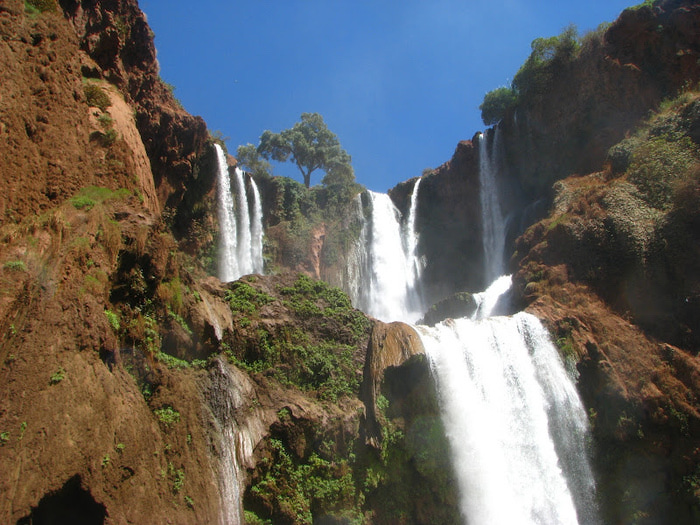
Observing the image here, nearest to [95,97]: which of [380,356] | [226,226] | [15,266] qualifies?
[15,266]

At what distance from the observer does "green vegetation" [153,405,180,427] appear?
9453mm

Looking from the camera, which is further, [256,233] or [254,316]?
[256,233]

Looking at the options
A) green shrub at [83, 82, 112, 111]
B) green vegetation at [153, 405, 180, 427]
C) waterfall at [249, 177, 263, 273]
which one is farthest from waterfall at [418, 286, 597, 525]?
waterfall at [249, 177, 263, 273]

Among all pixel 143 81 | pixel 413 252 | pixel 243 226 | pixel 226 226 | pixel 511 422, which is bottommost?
pixel 511 422

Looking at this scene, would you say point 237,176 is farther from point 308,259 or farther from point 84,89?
point 84,89

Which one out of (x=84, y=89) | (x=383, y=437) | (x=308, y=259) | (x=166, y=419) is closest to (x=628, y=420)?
(x=383, y=437)

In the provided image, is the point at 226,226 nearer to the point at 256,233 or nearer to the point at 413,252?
the point at 256,233

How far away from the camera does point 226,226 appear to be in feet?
88.4

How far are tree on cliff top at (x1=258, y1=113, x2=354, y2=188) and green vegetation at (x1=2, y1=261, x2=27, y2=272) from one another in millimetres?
36144

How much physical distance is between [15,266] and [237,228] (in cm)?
2196

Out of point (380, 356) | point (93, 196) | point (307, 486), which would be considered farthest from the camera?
point (380, 356)

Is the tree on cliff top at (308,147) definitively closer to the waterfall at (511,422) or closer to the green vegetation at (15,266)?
the waterfall at (511,422)

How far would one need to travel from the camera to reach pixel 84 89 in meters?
13.0

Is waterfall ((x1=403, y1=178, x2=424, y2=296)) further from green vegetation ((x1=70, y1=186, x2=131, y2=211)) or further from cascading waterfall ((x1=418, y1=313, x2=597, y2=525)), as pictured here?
green vegetation ((x1=70, y1=186, x2=131, y2=211))
